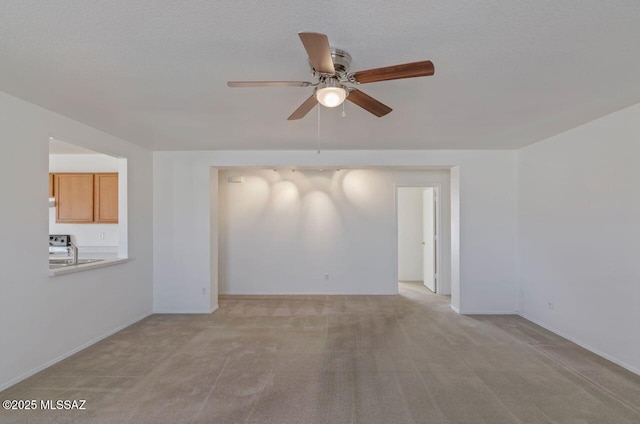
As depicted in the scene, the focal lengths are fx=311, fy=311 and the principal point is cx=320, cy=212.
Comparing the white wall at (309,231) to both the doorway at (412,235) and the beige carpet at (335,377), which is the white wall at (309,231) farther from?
the beige carpet at (335,377)

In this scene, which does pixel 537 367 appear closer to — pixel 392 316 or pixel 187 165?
pixel 392 316

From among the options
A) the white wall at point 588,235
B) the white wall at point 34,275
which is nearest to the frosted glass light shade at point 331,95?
the white wall at point 34,275

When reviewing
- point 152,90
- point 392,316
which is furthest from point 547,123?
point 152,90

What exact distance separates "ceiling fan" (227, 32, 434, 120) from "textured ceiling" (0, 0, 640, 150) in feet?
0.47

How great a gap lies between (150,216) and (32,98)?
2220 mm

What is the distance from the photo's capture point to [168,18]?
1574mm

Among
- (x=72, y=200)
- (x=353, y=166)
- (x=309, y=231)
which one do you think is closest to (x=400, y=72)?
A: (x=353, y=166)

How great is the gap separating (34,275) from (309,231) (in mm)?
3867

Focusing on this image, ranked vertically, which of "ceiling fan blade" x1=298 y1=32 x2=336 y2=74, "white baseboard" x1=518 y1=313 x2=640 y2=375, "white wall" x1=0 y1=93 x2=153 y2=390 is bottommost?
"white baseboard" x1=518 y1=313 x2=640 y2=375

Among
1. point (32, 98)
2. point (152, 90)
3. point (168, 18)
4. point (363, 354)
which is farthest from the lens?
point (363, 354)

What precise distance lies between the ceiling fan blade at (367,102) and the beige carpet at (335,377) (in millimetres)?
2185

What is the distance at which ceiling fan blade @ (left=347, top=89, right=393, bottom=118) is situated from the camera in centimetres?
198

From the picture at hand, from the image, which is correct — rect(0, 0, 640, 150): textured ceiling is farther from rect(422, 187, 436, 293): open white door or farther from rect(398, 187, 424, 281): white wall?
rect(398, 187, 424, 281): white wall

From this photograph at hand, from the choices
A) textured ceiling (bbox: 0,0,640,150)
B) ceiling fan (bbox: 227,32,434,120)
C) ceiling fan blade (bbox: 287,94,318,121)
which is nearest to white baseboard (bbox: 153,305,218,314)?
textured ceiling (bbox: 0,0,640,150)
